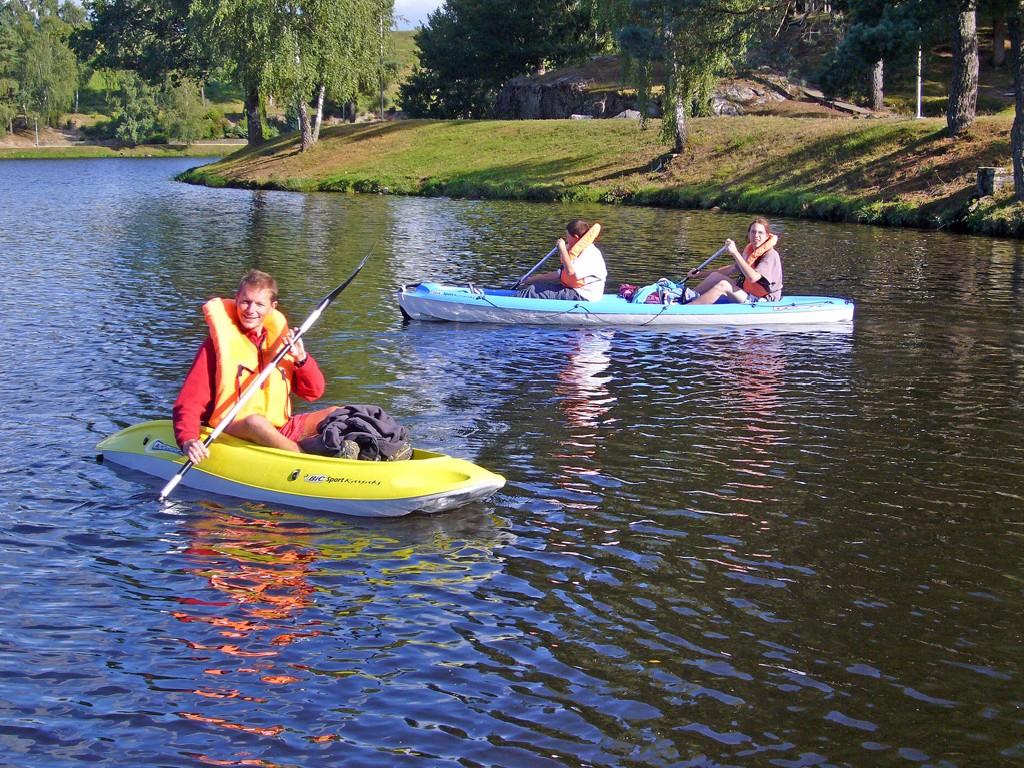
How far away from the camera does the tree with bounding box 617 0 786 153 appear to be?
3712 cm

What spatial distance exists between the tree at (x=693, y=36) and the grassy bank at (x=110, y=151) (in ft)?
190

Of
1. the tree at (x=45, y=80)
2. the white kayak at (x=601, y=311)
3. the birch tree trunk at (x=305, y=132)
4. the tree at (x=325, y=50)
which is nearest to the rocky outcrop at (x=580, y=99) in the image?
the tree at (x=325, y=50)

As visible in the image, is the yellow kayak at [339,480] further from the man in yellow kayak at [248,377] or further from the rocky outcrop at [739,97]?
the rocky outcrop at [739,97]

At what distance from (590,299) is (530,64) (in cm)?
4967

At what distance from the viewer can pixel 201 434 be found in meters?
9.81

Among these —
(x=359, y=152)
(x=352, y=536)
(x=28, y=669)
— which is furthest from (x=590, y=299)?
(x=359, y=152)

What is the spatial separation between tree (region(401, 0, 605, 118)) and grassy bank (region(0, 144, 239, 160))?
3040cm

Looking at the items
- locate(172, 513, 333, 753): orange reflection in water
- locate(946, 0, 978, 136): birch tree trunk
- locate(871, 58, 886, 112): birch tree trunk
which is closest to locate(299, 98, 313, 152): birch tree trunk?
locate(871, 58, 886, 112): birch tree trunk

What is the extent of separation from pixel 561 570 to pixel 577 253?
10049 millimetres

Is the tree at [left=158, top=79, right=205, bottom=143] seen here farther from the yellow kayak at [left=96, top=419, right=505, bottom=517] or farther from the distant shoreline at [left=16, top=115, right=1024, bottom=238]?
the yellow kayak at [left=96, top=419, right=505, bottom=517]

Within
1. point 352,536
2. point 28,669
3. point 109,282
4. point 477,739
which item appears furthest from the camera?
point 109,282

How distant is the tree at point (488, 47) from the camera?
6372cm

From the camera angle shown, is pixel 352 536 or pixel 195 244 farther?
pixel 195 244

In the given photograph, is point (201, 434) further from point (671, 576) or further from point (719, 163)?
point (719, 163)
